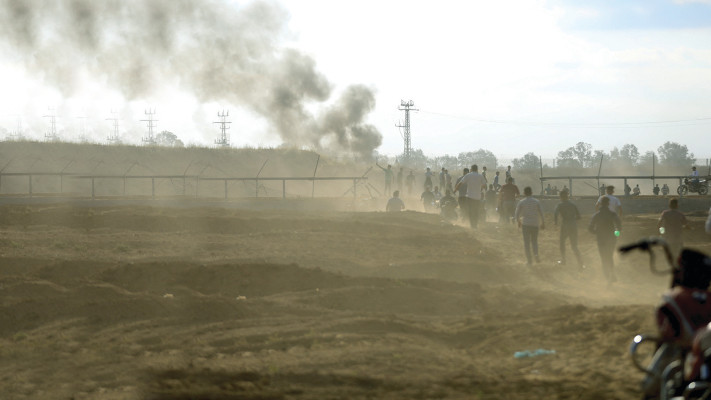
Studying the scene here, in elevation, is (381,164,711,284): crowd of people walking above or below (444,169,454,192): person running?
below

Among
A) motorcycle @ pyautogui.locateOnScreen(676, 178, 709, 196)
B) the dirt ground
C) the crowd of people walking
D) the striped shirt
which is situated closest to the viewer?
the dirt ground

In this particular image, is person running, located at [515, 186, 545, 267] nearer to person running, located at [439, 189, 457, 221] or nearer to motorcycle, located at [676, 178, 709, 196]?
person running, located at [439, 189, 457, 221]

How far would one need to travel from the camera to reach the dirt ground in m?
9.41

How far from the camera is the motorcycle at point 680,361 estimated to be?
548 cm

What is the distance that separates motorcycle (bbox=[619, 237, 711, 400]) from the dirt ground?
6.10ft

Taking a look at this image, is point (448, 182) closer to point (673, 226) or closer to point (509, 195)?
point (509, 195)

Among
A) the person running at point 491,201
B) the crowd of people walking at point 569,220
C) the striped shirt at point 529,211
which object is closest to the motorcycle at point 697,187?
the person running at point 491,201

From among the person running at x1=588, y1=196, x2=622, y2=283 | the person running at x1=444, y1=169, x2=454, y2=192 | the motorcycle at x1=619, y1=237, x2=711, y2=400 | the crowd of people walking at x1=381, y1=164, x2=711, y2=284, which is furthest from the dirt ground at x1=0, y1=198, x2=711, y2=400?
the person running at x1=444, y1=169, x2=454, y2=192

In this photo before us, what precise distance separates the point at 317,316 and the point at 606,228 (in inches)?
246

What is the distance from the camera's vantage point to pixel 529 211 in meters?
18.7

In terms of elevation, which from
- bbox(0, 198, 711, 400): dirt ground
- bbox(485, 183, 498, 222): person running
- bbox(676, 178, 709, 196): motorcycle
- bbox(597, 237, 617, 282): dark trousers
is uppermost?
bbox(676, 178, 709, 196): motorcycle

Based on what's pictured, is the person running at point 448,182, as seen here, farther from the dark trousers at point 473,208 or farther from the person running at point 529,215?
the person running at point 529,215

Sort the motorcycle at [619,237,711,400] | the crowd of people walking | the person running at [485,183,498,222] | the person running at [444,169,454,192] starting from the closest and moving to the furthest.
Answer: the motorcycle at [619,237,711,400], the crowd of people walking, the person running at [485,183,498,222], the person running at [444,169,454,192]

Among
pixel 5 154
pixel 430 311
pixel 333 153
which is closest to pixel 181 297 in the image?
pixel 430 311
